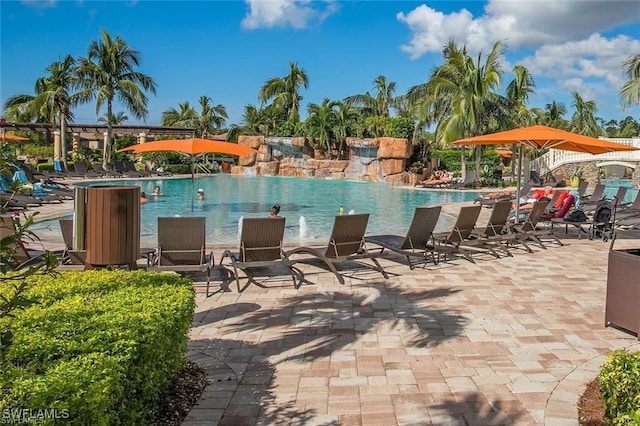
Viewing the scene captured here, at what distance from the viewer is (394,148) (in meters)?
35.2

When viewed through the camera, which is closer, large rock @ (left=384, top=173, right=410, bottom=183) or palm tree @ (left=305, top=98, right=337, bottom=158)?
large rock @ (left=384, top=173, right=410, bottom=183)

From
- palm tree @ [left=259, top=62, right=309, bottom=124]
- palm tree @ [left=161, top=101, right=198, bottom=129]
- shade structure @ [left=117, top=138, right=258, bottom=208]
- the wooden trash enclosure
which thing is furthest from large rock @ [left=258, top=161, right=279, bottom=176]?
the wooden trash enclosure

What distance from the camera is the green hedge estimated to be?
2.11m

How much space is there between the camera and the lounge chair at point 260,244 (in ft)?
22.1

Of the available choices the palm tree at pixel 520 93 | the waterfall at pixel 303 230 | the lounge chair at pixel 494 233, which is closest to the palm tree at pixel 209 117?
the palm tree at pixel 520 93

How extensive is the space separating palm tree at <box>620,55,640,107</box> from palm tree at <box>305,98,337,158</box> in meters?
23.3

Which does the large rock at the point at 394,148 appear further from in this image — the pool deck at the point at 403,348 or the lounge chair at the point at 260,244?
the lounge chair at the point at 260,244

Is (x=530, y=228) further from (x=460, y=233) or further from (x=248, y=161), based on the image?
(x=248, y=161)

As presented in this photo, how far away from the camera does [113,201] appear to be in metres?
5.20

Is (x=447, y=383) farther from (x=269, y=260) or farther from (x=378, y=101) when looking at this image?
(x=378, y=101)

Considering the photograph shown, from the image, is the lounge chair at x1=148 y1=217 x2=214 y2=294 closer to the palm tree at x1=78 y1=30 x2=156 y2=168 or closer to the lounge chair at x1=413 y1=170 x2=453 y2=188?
the lounge chair at x1=413 y1=170 x2=453 y2=188

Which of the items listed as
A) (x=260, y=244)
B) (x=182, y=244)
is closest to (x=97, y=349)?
(x=182, y=244)

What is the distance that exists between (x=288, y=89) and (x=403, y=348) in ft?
149

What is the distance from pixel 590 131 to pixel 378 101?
19.2 metres
